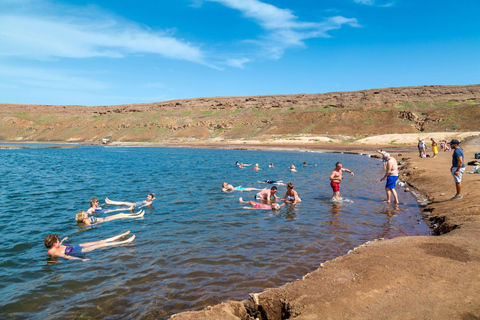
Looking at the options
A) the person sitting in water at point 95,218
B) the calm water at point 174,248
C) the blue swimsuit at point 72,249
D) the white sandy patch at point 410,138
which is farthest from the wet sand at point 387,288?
the white sandy patch at point 410,138

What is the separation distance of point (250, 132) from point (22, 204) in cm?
7036

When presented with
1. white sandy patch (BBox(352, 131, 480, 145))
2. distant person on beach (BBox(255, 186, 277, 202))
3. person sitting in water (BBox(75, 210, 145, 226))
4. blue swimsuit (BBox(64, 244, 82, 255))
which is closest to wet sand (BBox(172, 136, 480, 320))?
blue swimsuit (BBox(64, 244, 82, 255))

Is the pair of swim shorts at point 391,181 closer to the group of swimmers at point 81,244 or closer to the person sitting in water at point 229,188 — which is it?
the person sitting in water at point 229,188

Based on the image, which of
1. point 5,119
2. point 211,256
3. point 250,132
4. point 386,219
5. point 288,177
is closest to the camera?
point 211,256

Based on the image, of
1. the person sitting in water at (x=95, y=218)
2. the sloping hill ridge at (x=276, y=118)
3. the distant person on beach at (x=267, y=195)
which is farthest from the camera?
the sloping hill ridge at (x=276, y=118)

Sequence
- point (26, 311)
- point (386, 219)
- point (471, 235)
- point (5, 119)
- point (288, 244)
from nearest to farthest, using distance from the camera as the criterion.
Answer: point (26, 311) → point (471, 235) → point (288, 244) → point (386, 219) → point (5, 119)

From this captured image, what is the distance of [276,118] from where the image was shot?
86.4m

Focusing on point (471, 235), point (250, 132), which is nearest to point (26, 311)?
point (471, 235)

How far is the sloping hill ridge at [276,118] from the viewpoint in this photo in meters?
68.2

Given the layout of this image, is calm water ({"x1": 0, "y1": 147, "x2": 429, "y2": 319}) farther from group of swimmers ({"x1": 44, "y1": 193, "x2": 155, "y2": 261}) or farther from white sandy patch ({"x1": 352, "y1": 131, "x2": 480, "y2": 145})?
white sandy patch ({"x1": 352, "y1": 131, "x2": 480, "y2": 145})

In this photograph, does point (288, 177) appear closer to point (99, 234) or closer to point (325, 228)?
point (325, 228)

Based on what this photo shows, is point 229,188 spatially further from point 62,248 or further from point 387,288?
point 387,288

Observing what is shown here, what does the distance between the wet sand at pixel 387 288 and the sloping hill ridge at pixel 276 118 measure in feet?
193

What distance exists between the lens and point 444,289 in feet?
15.6
